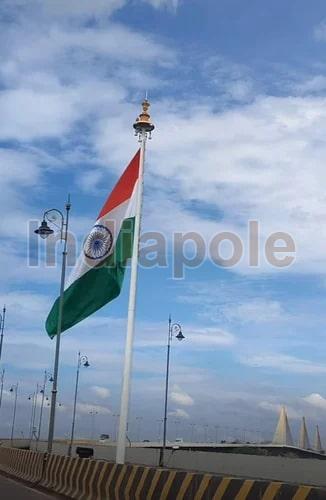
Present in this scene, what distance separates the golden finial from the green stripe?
2946 mm

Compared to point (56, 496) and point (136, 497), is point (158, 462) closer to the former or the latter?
point (56, 496)

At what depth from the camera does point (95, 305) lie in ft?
60.8

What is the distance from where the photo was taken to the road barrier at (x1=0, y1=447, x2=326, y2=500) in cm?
1069

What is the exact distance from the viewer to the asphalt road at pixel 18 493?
778 inches

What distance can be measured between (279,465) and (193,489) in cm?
2770

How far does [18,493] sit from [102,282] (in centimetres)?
789

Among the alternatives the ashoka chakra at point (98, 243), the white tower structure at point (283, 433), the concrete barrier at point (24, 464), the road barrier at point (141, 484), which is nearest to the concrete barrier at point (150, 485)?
the road barrier at point (141, 484)

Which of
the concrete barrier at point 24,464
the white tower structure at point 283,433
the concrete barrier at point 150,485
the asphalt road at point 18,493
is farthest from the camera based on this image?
the white tower structure at point 283,433

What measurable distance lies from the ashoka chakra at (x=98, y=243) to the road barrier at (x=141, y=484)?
539 centimetres

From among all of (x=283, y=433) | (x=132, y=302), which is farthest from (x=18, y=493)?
(x=283, y=433)

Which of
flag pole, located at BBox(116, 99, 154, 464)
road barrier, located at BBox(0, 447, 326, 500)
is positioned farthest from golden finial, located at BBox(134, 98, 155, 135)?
road barrier, located at BBox(0, 447, 326, 500)

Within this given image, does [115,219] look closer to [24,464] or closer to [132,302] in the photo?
[132,302]

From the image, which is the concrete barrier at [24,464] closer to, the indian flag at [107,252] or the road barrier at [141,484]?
the road barrier at [141,484]

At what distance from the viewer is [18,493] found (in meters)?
21.3
